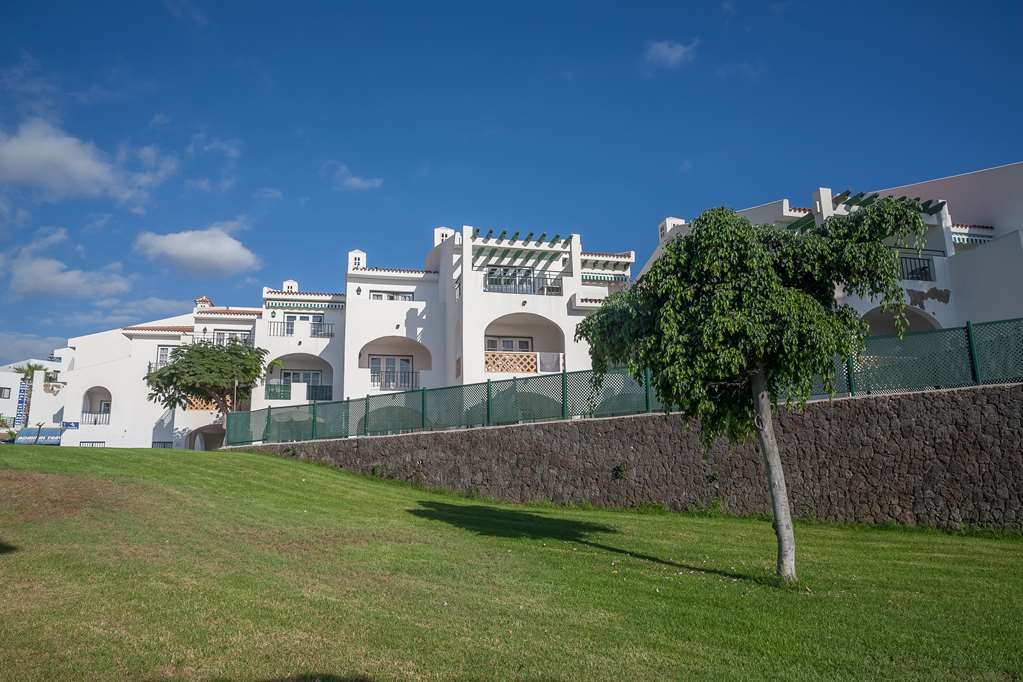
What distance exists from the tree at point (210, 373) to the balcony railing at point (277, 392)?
2.51 feet

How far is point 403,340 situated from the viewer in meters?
35.3

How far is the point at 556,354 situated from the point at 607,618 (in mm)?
25642

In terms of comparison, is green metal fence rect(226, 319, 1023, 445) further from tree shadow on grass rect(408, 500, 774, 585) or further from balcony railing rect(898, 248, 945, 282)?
balcony railing rect(898, 248, 945, 282)

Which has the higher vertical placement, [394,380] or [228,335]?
[228,335]

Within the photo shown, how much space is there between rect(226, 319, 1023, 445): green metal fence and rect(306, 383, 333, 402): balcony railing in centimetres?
770

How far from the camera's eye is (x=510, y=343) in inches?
1371

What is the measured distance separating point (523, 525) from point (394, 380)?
22707 millimetres

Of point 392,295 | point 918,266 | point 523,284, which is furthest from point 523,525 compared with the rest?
point 392,295

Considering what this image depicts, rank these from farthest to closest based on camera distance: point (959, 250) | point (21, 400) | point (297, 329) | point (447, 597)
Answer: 1. point (21, 400)
2. point (297, 329)
3. point (959, 250)
4. point (447, 597)

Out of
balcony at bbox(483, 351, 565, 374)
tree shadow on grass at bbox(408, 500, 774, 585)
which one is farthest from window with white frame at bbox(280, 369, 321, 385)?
tree shadow on grass at bbox(408, 500, 774, 585)

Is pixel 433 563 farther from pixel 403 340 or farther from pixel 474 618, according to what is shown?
pixel 403 340

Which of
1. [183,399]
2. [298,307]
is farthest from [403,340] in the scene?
[183,399]

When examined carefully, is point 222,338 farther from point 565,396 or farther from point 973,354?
point 973,354

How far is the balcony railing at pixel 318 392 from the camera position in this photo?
115 ft
